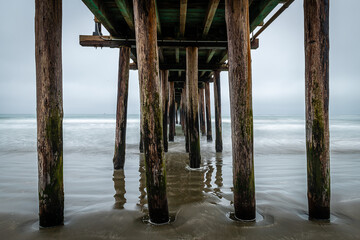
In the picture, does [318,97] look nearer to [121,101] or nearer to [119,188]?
[119,188]

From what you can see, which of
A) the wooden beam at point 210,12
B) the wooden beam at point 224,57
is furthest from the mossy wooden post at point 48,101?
the wooden beam at point 224,57

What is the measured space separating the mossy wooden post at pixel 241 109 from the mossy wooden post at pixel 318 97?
24.2 inches

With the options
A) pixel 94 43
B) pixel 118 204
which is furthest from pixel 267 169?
pixel 94 43

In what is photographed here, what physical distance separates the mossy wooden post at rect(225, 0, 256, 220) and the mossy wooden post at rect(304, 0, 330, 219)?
615 mm

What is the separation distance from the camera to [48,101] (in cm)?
202

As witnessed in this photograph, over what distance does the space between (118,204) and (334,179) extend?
159 inches

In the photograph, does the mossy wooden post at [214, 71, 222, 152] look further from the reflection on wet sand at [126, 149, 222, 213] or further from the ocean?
the ocean

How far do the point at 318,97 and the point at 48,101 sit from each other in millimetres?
2681

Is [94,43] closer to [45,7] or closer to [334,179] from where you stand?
[45,7]

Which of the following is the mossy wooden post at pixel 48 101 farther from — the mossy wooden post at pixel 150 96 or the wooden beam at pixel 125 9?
the wooden beam at pixel 125 9

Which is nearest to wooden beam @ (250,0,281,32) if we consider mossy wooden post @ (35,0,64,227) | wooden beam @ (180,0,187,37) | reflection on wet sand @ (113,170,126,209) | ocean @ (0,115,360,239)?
wooden beam @ (180,0,187,37)

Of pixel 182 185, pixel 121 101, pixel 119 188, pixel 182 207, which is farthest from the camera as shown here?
pixel 121 101

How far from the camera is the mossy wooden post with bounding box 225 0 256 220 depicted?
2.21 m

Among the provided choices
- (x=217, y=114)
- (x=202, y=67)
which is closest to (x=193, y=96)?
(x=202, y=67)
